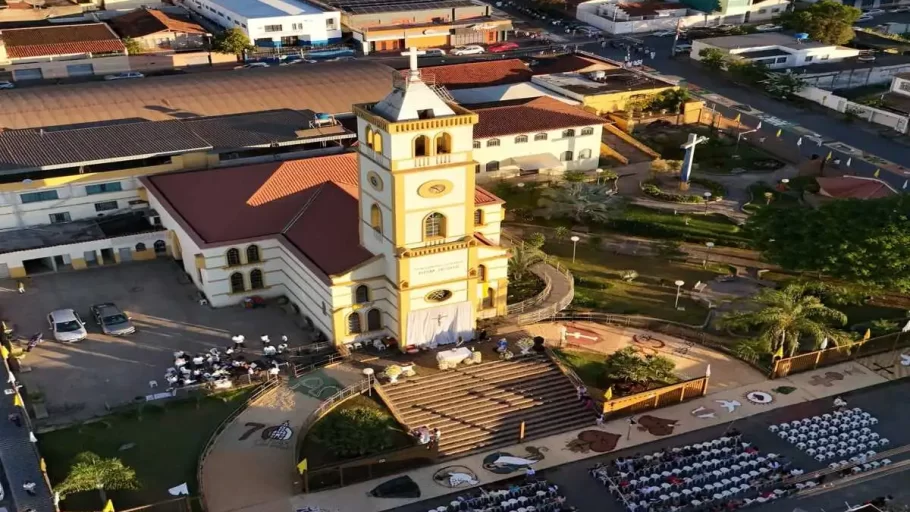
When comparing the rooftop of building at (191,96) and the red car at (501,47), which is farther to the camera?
the red car at (501,47)

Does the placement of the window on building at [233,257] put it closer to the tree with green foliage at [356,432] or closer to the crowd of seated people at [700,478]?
the tree with green foliage at [356,432]

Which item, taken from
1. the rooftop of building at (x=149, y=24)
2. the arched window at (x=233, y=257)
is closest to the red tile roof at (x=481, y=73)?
the rooftop of building at (x=149, y=24)

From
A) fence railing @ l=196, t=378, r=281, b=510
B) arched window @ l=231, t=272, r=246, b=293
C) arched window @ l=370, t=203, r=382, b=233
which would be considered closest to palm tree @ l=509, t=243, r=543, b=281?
arched window @ l=370, t=203, r=382, b=233

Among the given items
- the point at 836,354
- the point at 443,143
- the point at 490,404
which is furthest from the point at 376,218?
the point at 836,354

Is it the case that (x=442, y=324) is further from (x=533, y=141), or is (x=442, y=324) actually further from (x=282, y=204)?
(x=533, y=141)

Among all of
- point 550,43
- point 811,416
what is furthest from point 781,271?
point 550,43

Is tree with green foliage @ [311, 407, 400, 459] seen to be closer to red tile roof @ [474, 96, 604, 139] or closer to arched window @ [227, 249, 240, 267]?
arched window @ [227, 249, 240, 267]

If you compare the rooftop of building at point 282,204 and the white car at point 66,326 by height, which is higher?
the rooftop of building at point 282,204
